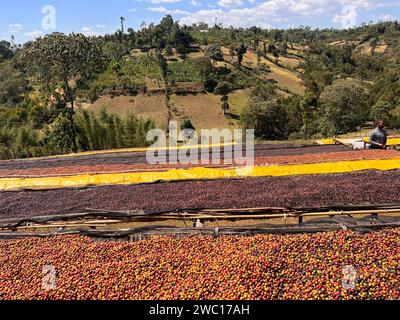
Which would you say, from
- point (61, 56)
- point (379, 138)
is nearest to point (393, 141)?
point (379, 138)

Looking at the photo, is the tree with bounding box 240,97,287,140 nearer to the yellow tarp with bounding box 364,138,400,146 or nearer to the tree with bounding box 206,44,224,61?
the yellow tarp with bounding box 364,138,400,146

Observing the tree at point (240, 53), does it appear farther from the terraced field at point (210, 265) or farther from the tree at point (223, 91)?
the terraced field at point (210, 265)

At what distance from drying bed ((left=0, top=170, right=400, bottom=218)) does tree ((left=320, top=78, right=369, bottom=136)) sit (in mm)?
20514

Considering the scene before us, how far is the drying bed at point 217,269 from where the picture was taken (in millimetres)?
Result: 5055

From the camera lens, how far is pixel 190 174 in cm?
1225

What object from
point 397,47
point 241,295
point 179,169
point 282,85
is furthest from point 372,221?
point 397,47

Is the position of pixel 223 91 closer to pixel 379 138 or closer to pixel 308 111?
pixel 308 111

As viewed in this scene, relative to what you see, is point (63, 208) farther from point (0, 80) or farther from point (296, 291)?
point (0, 80)

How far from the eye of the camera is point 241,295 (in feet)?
16.4

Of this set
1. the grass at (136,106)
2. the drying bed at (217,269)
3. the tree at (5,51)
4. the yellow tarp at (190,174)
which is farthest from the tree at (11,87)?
the drying bed at (217,269)

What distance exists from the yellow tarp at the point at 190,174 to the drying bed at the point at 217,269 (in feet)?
17.7

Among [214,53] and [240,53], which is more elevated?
[240,53]

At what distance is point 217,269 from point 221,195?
14.0 ft
